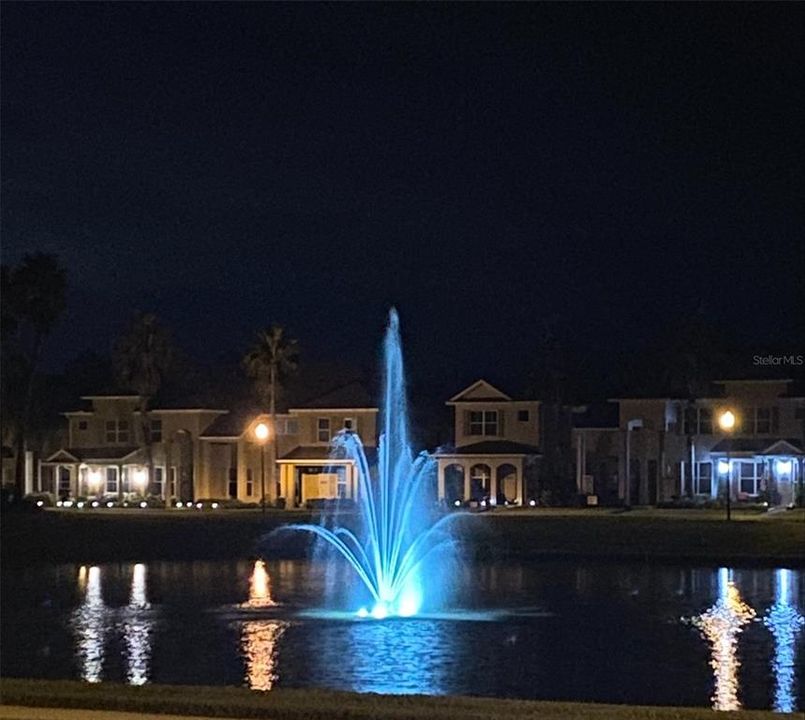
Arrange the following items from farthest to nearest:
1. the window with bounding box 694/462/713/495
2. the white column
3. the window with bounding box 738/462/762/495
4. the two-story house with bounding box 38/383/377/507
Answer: the two-story house with bounding box 38/383/377/507 → the white column → the window with bounding box 694/462/713/495 → the window with bounding box 738/462/762/495

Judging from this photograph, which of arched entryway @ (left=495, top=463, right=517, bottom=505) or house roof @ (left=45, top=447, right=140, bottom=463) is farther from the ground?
house roof @ (left=45, top=447, right=140, bottom=463)

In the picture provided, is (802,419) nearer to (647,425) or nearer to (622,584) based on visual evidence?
(647,425)

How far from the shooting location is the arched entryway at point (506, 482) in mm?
81438

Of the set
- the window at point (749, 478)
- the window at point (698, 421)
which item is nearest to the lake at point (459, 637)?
the window at point (749, 478)

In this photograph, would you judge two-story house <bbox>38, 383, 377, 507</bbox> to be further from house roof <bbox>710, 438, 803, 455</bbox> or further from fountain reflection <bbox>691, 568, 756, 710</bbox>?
fountain reflection <bbox>691, 568, 756, 710</bbox>

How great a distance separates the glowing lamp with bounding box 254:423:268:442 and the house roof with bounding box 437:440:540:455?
8.88 meters

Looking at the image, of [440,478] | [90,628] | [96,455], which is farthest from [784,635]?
[96,455]

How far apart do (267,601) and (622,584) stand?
31.1 ft

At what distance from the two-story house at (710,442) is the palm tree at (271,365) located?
17853 millimetres

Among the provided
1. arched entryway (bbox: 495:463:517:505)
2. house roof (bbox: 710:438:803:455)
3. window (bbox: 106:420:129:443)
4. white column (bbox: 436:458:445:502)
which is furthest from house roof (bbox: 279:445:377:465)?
house roof (bbox: 710:438:803:455)

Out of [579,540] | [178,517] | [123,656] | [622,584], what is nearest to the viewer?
[123,656]

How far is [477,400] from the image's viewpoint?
82188mm

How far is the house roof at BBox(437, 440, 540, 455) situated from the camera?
3130 inches

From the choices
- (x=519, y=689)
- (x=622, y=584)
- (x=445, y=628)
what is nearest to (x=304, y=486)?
(x=622, y=584)
